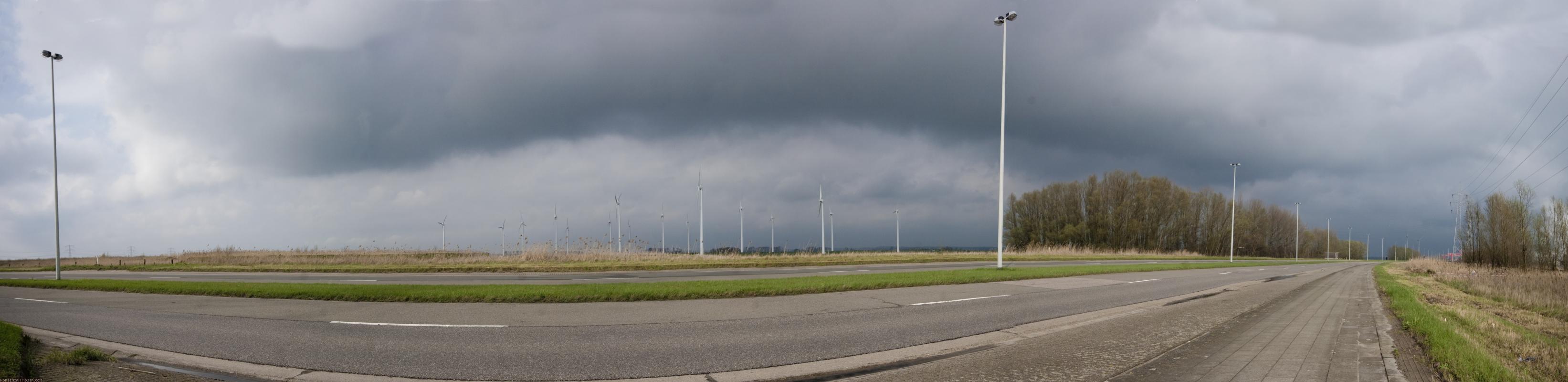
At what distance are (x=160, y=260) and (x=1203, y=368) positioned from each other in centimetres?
7058

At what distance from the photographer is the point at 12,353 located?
7410mm

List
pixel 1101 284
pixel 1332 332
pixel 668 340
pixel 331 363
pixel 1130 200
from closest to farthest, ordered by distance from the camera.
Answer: pixel 331 363
pixel 668 340
pixel 1332 332
pixel 1101 284
pixel 1130 200

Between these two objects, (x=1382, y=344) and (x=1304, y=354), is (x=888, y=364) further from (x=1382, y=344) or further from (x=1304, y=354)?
(x=1382, y=344)

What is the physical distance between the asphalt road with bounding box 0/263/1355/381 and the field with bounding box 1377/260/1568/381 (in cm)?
513

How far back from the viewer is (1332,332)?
10.1 meters

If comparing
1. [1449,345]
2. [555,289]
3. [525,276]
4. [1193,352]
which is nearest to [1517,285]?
[1449,345]

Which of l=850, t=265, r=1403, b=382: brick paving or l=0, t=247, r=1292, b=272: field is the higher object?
l=850, t=265, r=1403, b=382: brick paving

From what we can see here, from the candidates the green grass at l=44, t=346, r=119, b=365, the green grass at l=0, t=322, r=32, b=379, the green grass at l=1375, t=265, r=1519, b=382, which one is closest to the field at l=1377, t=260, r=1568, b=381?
the green grass at l=1375, t=265, r=1519, b=382

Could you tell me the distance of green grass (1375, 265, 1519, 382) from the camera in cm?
723

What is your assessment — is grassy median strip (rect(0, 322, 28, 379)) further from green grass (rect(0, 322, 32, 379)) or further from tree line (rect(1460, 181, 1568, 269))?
tree line (rect(1460, 181, 1568, 269))

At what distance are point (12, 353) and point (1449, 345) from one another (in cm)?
1795

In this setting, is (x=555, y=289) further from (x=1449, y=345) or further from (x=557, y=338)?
(x=1449, y=345)

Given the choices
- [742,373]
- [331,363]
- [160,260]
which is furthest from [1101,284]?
[160,260]

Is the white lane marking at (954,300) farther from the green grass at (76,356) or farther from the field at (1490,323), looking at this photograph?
the green grass at (76,356)
